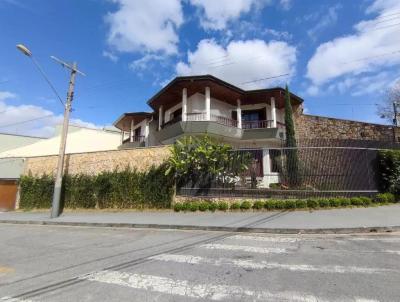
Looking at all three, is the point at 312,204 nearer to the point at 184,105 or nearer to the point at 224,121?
the point at 184,105

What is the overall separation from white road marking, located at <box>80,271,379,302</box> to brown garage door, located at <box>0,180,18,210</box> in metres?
21.7

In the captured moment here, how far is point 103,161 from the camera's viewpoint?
18344mm

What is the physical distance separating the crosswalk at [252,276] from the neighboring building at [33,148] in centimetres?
2187

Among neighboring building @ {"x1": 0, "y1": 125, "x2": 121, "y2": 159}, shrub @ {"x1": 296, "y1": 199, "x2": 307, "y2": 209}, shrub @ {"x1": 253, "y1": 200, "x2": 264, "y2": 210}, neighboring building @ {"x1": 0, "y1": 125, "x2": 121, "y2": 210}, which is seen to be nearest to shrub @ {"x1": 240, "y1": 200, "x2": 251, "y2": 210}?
shrub @ {"x1": 253, "y1": 200, "x2": 264, "y2": 210}

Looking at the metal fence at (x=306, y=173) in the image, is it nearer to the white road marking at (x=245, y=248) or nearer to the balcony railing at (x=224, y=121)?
the white road marking at (x=245, y=248)

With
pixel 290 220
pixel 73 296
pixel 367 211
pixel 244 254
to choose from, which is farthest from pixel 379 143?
pixel 73 296

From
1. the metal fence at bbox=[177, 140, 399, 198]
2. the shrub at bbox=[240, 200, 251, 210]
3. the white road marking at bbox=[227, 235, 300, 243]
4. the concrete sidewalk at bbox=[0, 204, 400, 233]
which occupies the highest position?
the metal fence at bbox=[177, 140, 399, 198]

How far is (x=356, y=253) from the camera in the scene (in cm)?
608

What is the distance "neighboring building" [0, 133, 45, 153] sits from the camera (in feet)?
121

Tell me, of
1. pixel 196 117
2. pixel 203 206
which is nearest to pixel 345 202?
pixel 203 206

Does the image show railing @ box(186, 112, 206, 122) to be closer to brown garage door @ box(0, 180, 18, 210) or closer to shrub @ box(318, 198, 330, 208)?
shrub @ box(318, 198, 330, 208)

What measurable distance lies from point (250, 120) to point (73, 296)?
2105 cm

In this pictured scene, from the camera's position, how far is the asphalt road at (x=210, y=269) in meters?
4.24

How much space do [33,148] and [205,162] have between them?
81.1 feet
